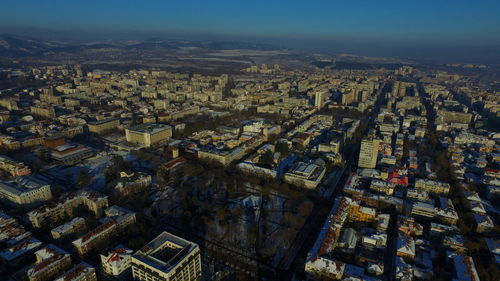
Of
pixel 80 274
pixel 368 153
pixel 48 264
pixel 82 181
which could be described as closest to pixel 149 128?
pixel 82 181

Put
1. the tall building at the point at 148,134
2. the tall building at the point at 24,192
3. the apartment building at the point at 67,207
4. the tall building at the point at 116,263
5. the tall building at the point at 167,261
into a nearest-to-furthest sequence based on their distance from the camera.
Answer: the tall building at the point at 167,261, the tall building at the point at 116,263, the apartment building at the point at 67,207, the tall building at the point at 24,192, the tall building at the point at 148,134

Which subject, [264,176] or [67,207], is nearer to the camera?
[67,207]

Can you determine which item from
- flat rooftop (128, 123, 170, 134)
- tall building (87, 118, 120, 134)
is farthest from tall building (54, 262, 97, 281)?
tall building (87, 118, 120, 134)

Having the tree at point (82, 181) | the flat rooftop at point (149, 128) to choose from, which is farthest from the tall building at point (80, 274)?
the flat rooftop at point (149, 128)

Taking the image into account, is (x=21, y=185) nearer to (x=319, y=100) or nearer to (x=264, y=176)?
(x=264, y=176)

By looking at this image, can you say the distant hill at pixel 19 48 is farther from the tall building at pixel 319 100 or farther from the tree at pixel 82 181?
the tree at pixel 82 181

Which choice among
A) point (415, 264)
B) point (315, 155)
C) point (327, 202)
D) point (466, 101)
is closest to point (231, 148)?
point (315, 155)

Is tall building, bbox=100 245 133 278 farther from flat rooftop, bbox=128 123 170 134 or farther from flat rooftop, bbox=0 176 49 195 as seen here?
flat rooftop, bbox=128 123 170 134
